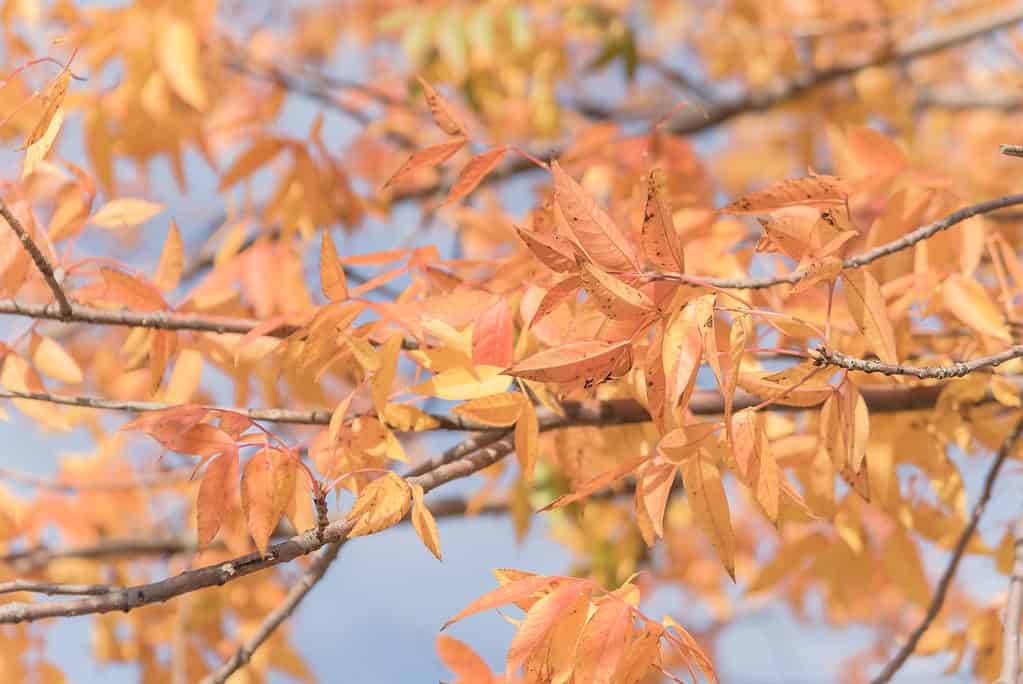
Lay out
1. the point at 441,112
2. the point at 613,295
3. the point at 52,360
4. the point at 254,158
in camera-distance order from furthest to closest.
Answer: the point at 254,158, the point at 52,360, the point at 441,112, the point at 613,295

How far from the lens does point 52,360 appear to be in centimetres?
120

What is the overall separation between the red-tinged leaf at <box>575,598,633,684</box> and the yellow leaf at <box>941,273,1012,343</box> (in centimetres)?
53

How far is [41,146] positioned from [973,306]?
3.12ft

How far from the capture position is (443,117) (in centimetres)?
106

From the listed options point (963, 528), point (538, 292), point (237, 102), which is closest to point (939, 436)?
point (963, 528)

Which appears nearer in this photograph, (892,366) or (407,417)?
(892,366)

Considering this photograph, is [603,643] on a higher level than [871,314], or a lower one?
lower

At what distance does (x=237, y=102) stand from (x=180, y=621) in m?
2.60

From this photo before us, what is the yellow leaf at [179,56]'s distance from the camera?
1808mm

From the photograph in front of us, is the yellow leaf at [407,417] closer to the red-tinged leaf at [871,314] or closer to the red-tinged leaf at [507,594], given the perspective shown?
the red-tinged leaf at [507,594]

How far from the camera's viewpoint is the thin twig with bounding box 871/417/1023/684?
3.72 ft

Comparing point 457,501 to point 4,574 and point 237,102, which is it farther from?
point 237,102

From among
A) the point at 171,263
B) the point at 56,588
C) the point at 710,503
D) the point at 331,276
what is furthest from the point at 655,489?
the point at 171,263

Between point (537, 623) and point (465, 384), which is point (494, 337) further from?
point (537, 623)
